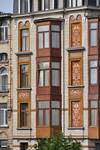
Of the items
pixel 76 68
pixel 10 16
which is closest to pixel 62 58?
pixel 76 68

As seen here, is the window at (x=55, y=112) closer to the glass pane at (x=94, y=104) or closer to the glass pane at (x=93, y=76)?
the glass pane at (x=94, y=104)

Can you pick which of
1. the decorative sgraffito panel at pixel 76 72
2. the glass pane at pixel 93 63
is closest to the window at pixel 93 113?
the decorative sgraffito panel at pixel 76 72

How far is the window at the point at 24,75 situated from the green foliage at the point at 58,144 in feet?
20.7

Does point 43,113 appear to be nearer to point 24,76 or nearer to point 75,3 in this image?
point 24,76

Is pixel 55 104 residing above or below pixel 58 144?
above

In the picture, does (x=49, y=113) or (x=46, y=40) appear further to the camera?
(x=46, y=40)

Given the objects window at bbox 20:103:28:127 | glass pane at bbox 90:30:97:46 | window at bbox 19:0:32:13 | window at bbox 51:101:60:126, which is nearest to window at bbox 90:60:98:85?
glass pane at bbox 90:30:97:46

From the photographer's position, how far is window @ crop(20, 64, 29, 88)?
74.6 m

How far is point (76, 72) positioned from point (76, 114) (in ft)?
10.3

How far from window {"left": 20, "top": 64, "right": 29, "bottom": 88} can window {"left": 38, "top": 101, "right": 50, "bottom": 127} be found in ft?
7.29

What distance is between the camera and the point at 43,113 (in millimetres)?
73062

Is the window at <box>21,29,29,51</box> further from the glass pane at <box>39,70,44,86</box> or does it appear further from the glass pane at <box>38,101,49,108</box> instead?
the glass pane at <box>38,101,49,108</box>

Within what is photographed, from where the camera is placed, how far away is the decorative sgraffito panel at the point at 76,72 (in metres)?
71.9

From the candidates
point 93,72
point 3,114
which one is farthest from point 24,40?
point 93,72
